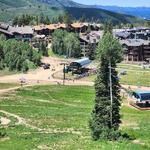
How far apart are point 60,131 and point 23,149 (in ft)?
60.0

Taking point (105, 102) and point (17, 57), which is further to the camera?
point (17, 57)

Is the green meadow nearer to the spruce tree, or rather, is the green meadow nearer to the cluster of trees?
the spruce tree

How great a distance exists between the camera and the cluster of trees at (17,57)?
16325 cm

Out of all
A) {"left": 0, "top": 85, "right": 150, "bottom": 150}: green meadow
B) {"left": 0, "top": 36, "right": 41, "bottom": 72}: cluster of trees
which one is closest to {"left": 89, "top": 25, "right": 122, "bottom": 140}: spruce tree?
{"left": 0, "top": 85, "right": 150, "bottom": 150}: green meadow

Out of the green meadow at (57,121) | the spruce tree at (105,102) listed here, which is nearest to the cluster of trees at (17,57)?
the green meadow at (57,121)

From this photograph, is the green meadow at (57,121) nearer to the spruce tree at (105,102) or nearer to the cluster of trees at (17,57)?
the spruce tree at (105,102)

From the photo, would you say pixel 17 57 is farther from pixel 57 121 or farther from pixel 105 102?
pixel 105 102

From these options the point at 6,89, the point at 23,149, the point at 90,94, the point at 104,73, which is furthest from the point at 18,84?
the point at 23,149

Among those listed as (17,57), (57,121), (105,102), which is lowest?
(57,121)

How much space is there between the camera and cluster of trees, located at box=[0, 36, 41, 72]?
163250mm

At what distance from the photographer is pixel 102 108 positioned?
59.1 m

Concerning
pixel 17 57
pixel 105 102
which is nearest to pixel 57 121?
pixel 105 102

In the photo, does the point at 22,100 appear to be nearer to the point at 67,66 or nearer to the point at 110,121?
the point at 110,121

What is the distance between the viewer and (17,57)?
166250mm
